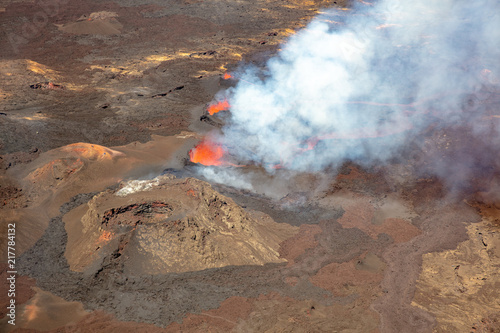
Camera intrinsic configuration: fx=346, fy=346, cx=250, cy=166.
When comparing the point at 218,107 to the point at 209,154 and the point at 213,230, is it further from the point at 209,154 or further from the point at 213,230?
the point at 213,230

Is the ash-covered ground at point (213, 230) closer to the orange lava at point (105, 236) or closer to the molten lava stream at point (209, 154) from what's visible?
the orange lava at point (105, 236)

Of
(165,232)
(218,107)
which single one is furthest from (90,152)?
(218,107)

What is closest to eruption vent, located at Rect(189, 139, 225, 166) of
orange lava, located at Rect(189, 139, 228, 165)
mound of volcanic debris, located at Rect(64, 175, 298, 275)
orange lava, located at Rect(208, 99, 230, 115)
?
orange lava, located at Rect(189, 139, 228, 165)

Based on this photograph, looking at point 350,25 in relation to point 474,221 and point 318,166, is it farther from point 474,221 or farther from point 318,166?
point 474,221

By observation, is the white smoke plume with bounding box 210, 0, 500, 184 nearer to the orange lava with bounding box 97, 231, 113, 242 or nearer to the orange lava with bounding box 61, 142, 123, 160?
the orange lava with bounding box 61, 142, 123, 160

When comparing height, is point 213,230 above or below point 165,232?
below

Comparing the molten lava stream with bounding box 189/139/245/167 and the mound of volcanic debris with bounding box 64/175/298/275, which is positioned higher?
the mound of volcanic debris with bounding box 64/175/298/275
